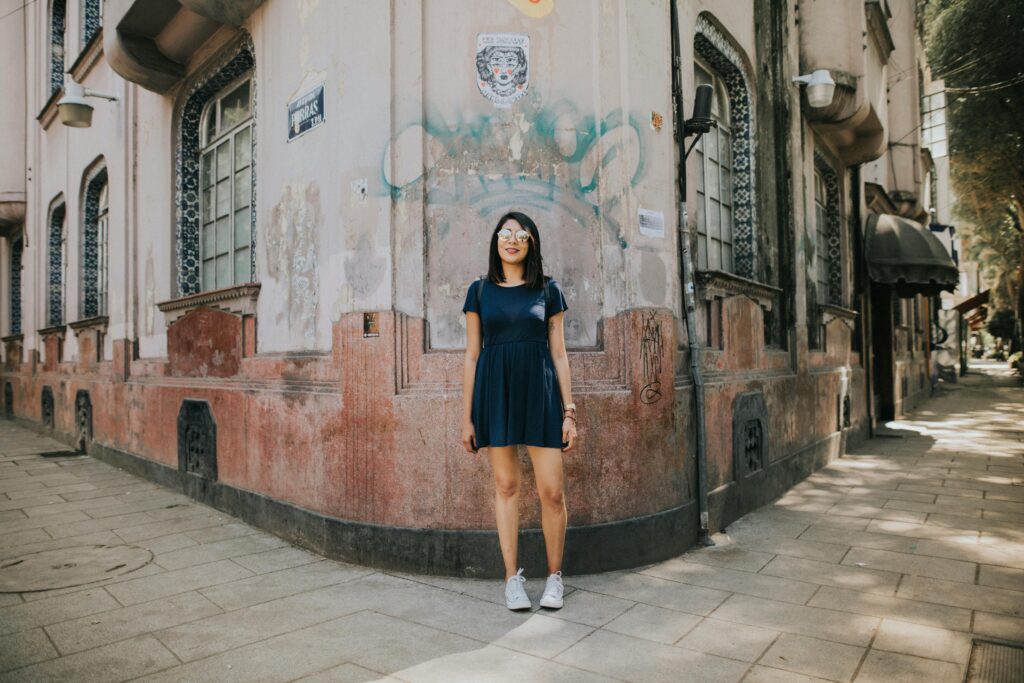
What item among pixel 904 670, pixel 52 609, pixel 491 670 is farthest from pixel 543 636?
pixel 52 609

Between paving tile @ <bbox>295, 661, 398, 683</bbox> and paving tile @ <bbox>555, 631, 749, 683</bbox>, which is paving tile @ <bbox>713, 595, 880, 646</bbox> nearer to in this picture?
paving tile @ <bbox>555, 631, 749, 683</bbox>

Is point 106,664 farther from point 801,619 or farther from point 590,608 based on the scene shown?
point 801,619

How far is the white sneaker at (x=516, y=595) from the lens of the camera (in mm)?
3621

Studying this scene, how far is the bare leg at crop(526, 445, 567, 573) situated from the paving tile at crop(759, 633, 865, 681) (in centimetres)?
120

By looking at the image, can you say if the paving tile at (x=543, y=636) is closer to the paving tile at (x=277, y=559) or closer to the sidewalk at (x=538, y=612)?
the sidewalk at (x=538, y=612)

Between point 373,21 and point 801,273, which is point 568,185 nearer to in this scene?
point 373,21

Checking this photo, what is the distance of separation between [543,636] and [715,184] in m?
4.90

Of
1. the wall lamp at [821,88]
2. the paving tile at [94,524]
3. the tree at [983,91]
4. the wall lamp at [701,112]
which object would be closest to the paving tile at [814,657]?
the wall lamp at [701,112]

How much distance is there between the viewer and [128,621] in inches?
139

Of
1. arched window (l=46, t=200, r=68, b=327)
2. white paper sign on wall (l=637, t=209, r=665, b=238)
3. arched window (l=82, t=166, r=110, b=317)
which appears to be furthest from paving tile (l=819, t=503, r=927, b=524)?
arched window (l=46, t=200, r=68, b=327)

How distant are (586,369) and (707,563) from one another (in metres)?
1.55

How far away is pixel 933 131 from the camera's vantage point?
80.8ft

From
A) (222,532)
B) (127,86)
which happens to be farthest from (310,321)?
(127,86)

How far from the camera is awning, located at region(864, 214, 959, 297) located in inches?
424
